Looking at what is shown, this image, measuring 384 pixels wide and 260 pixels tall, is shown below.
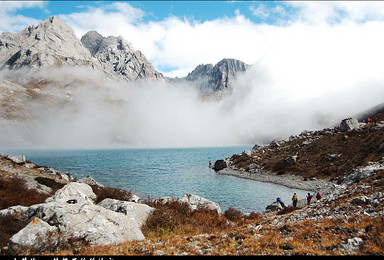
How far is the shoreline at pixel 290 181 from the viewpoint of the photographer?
161 feet

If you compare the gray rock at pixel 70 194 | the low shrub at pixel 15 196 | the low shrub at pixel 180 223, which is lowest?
the low shrub at pixel 180 223

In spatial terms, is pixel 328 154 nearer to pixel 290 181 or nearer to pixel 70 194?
pixel 290 181

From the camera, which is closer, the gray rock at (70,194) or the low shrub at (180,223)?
the low shrub at (180,223)

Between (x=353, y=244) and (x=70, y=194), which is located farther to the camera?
(x=70, y=194)

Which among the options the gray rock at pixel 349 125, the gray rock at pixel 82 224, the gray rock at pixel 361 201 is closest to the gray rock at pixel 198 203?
the gray rock at pixel 82 224

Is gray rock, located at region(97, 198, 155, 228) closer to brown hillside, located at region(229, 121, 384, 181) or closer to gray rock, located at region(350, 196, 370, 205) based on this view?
gray rock, located at region(350, 196, 370, 205)

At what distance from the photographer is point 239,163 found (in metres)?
88.1

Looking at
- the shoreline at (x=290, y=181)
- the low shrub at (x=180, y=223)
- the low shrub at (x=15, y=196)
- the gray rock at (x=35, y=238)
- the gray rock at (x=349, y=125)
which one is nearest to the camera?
the gray rock at (x=35, y=238)

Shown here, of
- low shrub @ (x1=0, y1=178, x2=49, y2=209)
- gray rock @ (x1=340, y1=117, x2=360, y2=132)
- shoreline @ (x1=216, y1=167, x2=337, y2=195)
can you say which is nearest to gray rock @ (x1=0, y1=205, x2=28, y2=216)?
low shrub @ (x1=0, y1=178, x2=49, y2=209)

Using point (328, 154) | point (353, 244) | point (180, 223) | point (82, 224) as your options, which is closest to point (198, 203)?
point (180, 223)

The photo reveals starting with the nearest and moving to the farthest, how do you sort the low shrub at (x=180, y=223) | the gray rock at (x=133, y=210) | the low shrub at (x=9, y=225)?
the low shrub at (x=9, y=225) < the low shrub at (x=180, y=223) < the gray rock at (x=133, y=210)

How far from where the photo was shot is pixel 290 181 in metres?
58.9

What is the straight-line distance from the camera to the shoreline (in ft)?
161

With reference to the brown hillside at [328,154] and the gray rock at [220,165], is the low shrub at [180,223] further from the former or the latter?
the gray rock at [220,165]
